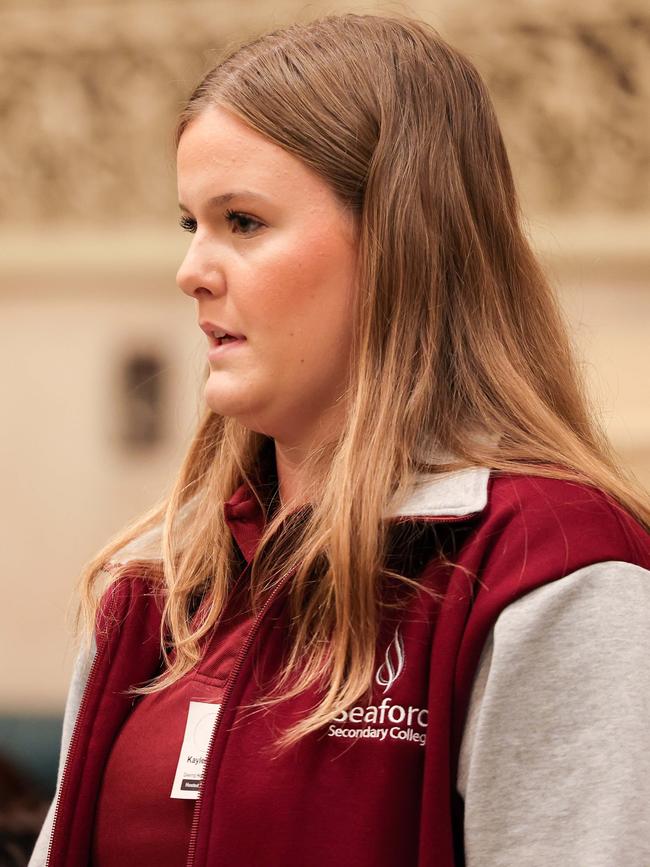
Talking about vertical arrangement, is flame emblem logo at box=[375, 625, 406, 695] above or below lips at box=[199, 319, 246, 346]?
below

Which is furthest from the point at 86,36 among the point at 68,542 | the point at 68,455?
the point at 68,542

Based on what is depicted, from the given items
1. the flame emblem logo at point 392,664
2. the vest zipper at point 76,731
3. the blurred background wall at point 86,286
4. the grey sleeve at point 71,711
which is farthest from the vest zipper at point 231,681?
the blurred background wall at point 86,286

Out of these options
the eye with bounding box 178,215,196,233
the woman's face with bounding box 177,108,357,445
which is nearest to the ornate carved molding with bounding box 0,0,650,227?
the eye with bounding box 178,215,196,233

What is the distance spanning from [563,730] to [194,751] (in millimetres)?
425

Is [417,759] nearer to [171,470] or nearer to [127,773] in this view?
[127,773]

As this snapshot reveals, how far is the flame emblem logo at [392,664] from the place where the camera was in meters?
1.29

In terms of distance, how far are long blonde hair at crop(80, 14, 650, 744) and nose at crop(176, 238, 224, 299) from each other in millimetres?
159

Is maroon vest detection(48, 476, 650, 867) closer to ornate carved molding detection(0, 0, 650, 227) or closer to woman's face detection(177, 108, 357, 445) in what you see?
woman's face detection(177, 108, 357, 445)

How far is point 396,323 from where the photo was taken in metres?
1.44

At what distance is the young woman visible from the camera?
120 cm

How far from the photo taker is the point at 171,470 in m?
3.70

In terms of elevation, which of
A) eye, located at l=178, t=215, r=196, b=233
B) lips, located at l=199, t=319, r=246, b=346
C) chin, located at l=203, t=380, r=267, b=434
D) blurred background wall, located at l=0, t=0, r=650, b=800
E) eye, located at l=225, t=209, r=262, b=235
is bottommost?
chin, located at l=203, t=380, r=267, b=434

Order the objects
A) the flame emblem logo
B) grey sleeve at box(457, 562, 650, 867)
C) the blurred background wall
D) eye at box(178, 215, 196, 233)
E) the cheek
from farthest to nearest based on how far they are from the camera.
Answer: the blurred background wall → eye at box(178, 215, 196, 233) → the cheek → the flame emblem logo → grey sleeve at box(457, 562, 650, 867)

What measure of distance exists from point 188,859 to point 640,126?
274 centimetres
